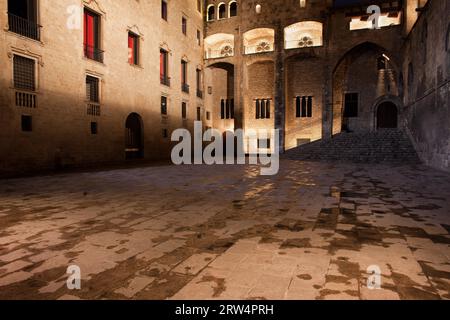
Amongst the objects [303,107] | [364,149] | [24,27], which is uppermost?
[24,27]

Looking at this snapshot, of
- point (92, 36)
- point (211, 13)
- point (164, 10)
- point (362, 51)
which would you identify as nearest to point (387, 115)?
point (362, 51)

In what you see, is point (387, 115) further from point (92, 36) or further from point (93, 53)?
point (92, 36)

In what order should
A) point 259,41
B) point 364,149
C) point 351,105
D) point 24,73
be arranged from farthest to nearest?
point 259,41 → point 351,105 → point 364,149 → point 24,73

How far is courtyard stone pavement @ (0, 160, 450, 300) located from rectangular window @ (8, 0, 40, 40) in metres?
9.39

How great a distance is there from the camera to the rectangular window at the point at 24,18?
1266 cm

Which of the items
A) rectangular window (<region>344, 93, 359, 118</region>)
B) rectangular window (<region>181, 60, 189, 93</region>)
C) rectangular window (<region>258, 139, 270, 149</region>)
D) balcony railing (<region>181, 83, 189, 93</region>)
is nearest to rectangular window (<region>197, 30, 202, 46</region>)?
rectangular window (<region>181, 60, 189, 93</region>)

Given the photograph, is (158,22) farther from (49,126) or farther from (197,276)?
(197,276)

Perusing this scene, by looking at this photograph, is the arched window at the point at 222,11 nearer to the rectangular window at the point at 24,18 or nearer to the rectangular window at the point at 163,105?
the rectangular window at the point at 163,105

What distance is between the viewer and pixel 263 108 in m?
30.8

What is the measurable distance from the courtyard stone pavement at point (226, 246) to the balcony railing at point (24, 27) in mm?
9278

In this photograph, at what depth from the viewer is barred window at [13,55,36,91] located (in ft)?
41.4

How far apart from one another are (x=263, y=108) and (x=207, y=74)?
261 inches

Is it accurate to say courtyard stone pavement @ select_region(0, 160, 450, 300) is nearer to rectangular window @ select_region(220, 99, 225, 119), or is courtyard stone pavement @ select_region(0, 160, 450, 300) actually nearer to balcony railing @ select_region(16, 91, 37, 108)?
balcony railing @ select_region(16, 91, 37, 108)
